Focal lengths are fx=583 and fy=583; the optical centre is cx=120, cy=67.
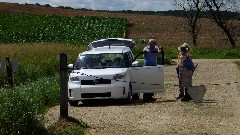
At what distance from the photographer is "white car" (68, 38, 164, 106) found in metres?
15.9

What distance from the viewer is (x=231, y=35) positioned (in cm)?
6031

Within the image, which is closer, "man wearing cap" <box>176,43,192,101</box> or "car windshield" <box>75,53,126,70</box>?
"man wearing cap" <box>176,43,192,101</box>

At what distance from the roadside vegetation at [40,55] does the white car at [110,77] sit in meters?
0.99

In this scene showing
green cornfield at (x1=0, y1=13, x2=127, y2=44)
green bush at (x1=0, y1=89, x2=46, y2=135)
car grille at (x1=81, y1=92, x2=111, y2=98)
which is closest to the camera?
green bush at (x1=0, y1=89, x2=46, y2=135)

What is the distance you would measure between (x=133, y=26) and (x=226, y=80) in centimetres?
5345

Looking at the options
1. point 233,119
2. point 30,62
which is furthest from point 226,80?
point 233,119

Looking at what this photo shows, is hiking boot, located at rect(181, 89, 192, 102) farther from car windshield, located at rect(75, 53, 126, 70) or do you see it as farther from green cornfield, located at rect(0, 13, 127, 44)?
green cornfield, located at rect(0, 13, 127, 44)

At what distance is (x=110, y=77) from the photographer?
16.0 m

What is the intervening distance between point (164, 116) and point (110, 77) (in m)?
3.21

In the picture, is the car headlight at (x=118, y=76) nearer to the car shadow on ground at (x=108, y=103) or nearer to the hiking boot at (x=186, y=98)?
the car shadow on ground at (x=108, y=103)

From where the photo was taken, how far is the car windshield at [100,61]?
56.2 feet

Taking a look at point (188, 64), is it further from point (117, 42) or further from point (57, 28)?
point (57, 28)

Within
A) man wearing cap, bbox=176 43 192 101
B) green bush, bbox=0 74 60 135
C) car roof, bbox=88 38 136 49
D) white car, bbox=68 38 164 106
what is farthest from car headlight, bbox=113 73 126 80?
car roof, bbox=88 38 136 49

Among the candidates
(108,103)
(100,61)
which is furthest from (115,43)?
(108,103)
